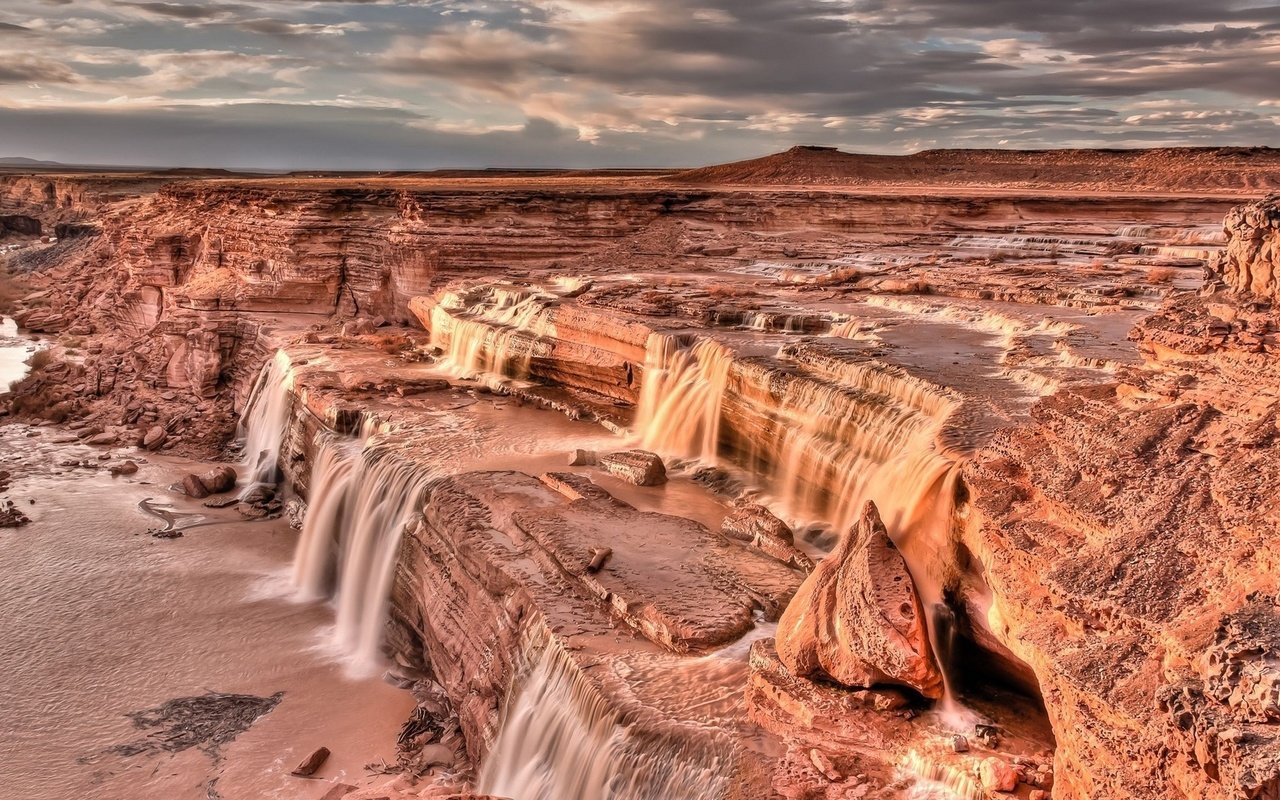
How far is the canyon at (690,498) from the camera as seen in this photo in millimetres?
6043

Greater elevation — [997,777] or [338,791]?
[997,777]

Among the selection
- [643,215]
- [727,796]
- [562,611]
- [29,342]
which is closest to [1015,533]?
[727,796]

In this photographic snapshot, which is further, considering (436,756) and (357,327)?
(357,327)

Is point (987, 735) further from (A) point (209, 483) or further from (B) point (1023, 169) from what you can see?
(B) point (1023, 169)

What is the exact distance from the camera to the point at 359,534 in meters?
13.5

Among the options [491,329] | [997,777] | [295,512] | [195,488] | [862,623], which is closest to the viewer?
[997,777]

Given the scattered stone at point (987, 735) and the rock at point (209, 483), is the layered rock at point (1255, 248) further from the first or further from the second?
the rock at point (209, 483)

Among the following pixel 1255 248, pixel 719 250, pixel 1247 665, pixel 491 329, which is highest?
pixel 1255 248

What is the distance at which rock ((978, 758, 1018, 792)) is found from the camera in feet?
20.6

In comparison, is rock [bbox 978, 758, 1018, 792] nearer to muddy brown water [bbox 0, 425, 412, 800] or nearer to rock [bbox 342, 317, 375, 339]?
muddy brown water [bbox 0, 425, 412, 800]

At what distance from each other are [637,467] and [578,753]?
586cm

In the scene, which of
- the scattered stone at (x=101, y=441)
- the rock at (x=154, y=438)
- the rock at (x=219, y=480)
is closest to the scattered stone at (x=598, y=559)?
the rock at (x=219, y=480)

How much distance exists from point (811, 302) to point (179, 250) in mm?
19632

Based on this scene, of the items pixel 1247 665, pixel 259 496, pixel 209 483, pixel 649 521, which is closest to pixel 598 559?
pixel 649 521
